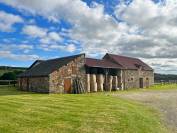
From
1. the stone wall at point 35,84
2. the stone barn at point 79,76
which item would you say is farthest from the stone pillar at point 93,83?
the stone wall at point 35,84

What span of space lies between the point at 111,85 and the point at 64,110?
22877 mm

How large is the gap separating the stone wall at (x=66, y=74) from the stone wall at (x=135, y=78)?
9.84 m

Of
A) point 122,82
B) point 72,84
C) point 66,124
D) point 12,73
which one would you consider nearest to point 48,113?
point 66,124

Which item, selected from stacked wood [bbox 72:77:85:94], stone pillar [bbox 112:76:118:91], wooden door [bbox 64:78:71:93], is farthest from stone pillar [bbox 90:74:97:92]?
stone pillar [bbox 112:76:118:91]

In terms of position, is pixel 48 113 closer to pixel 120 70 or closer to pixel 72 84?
pixel 72 84

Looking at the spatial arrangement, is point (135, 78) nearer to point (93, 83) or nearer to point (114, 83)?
point (114, 83)

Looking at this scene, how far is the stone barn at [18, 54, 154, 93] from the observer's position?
103 feet

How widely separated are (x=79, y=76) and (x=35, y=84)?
5.05 m

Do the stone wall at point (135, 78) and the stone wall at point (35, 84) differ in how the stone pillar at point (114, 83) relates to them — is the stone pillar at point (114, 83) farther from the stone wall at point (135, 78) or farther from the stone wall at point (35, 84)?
the stone wall at point (35, 84)

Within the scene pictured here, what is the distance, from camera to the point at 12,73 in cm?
4972

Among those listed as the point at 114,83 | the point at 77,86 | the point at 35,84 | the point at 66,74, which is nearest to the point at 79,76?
the point at 77,86

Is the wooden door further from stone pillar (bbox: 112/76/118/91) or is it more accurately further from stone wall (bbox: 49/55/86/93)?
stone pillar (bbox: 112/76/118/91)

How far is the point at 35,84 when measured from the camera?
33375 mm

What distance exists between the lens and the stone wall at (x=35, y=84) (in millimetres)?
31064
